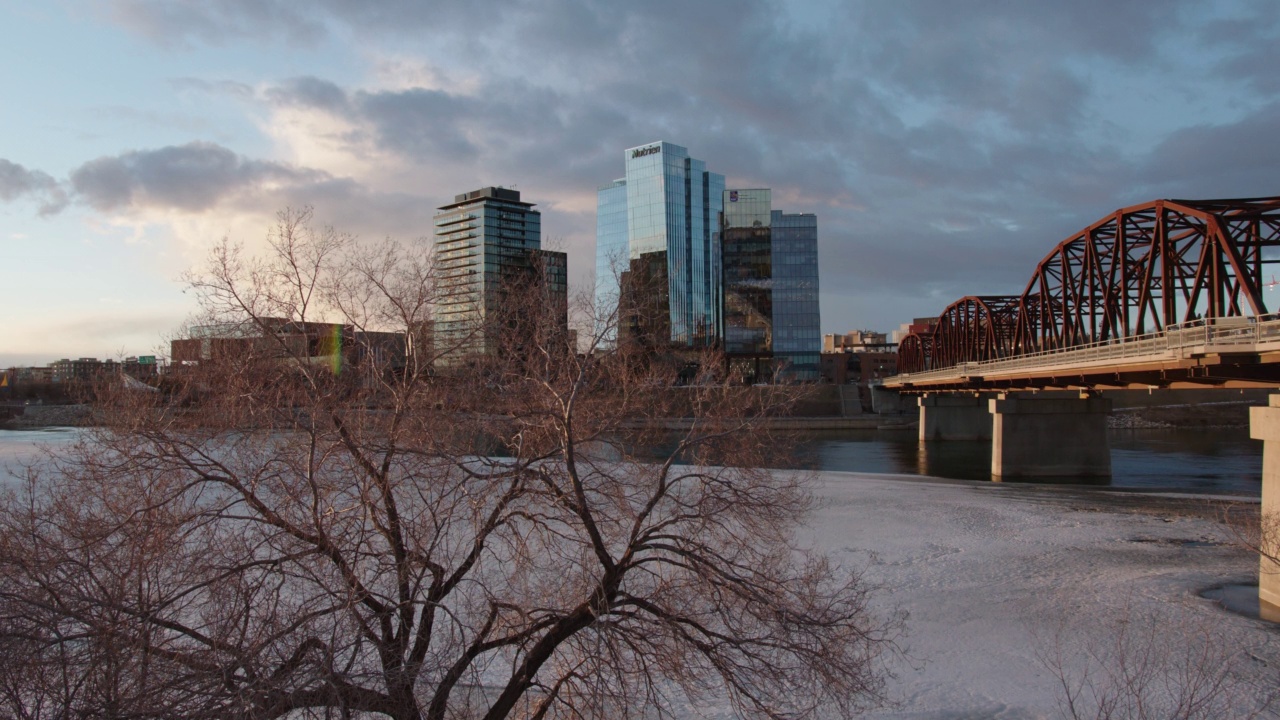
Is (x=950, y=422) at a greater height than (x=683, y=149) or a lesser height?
lesser

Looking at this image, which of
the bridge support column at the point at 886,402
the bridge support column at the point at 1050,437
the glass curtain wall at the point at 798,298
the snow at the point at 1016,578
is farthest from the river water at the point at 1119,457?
the glass curtain wall at the point at 798,298

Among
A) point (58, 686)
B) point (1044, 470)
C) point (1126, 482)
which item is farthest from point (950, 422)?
point (58, 686)

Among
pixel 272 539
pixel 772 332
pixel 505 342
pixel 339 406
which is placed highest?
pixel 772 332

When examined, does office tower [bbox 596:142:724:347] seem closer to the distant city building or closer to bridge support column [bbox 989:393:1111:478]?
bridge support column [bbox 989:393:1111:478]

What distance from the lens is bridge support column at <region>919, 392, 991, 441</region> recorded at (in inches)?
3531

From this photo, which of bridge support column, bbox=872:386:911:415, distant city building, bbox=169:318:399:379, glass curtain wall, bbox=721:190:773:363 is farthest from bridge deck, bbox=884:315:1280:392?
glass curtain wall, bbox=721:190:773:363

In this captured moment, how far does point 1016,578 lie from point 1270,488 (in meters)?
7.57

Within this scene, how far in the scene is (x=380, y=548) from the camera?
16.2 meters

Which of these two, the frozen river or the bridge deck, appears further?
the bridge deck

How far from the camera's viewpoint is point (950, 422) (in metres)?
90.2

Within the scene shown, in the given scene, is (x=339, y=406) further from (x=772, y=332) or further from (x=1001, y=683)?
(x=772, y=332)

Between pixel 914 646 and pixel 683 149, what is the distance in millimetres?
157240

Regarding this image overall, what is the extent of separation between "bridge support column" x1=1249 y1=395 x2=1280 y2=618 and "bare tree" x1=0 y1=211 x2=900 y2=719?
1460 cm

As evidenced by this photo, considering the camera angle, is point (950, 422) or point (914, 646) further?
point (950, 422)
